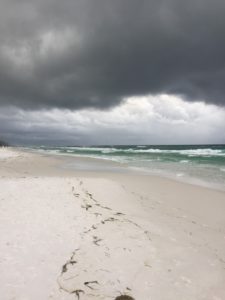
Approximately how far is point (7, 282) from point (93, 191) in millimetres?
5457

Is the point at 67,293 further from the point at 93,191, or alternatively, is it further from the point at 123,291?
the point at 93,191

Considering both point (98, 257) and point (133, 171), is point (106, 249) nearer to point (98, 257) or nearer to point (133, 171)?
point (98, 257)

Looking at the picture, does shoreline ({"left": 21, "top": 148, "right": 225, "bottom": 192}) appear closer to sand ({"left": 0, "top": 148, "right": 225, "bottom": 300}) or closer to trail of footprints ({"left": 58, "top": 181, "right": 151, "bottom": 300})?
sand ({"left": 0, "top": 148, "right": 225, "bottom": 300})

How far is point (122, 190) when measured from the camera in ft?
29.1

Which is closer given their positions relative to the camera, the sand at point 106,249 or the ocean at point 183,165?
the sand at point 106,249

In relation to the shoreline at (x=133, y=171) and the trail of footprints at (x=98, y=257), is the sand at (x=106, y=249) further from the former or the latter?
the shoreline at (x=133, y=171)

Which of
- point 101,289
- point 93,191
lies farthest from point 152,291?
point 93,191

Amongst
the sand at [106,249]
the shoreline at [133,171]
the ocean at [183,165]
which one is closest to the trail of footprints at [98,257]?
the sand at [106,249]

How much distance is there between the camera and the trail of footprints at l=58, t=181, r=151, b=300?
114 inches

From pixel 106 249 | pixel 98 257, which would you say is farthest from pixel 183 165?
pixel 98 257

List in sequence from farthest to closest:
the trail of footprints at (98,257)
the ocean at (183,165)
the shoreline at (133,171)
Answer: the ocean at (183,165) → the shoreline at (133,171) → the trail of footprints at (98,257)

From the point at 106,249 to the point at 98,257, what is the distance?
0.97 ft

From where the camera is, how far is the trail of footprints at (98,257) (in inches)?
114

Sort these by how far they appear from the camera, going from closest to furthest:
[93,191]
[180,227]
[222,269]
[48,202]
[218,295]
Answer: [218,295] < [222,269] < [180,227] < [48,202] < [93,191]
